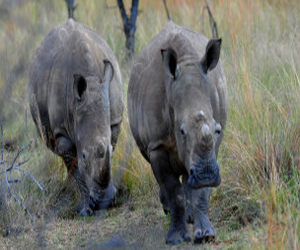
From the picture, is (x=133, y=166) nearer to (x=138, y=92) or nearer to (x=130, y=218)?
(x=130, y=218)

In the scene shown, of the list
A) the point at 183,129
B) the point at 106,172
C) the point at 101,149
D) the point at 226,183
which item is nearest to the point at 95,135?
the point at 101,149

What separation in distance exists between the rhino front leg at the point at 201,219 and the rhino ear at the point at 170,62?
937 mm

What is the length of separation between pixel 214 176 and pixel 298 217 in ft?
2.22

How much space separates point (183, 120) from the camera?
16.1 feet

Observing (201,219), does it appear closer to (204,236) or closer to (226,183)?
(204,236)

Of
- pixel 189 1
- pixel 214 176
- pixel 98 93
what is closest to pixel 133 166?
pixel 98 93

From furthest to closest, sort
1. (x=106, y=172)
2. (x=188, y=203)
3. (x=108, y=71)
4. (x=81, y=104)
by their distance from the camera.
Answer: (x=108, y=71) < (x=81, y=104) < (x=106, y=172) < (x=188, y=203)

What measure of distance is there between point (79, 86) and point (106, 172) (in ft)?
3.12

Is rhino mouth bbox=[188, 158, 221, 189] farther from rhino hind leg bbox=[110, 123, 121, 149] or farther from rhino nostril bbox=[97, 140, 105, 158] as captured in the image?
rhino hind leg bbox=[110, 123, 121, 149]

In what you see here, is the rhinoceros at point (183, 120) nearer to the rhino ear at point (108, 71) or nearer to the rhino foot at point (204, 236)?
the rhino foot at point (204, 236)

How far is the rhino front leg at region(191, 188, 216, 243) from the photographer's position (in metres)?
5.25

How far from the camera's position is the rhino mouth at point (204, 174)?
465 centimetres

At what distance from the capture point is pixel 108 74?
21.6ft

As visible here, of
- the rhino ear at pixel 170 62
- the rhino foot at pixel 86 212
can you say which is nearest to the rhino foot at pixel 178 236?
the rhino ear at pixel 170 62
